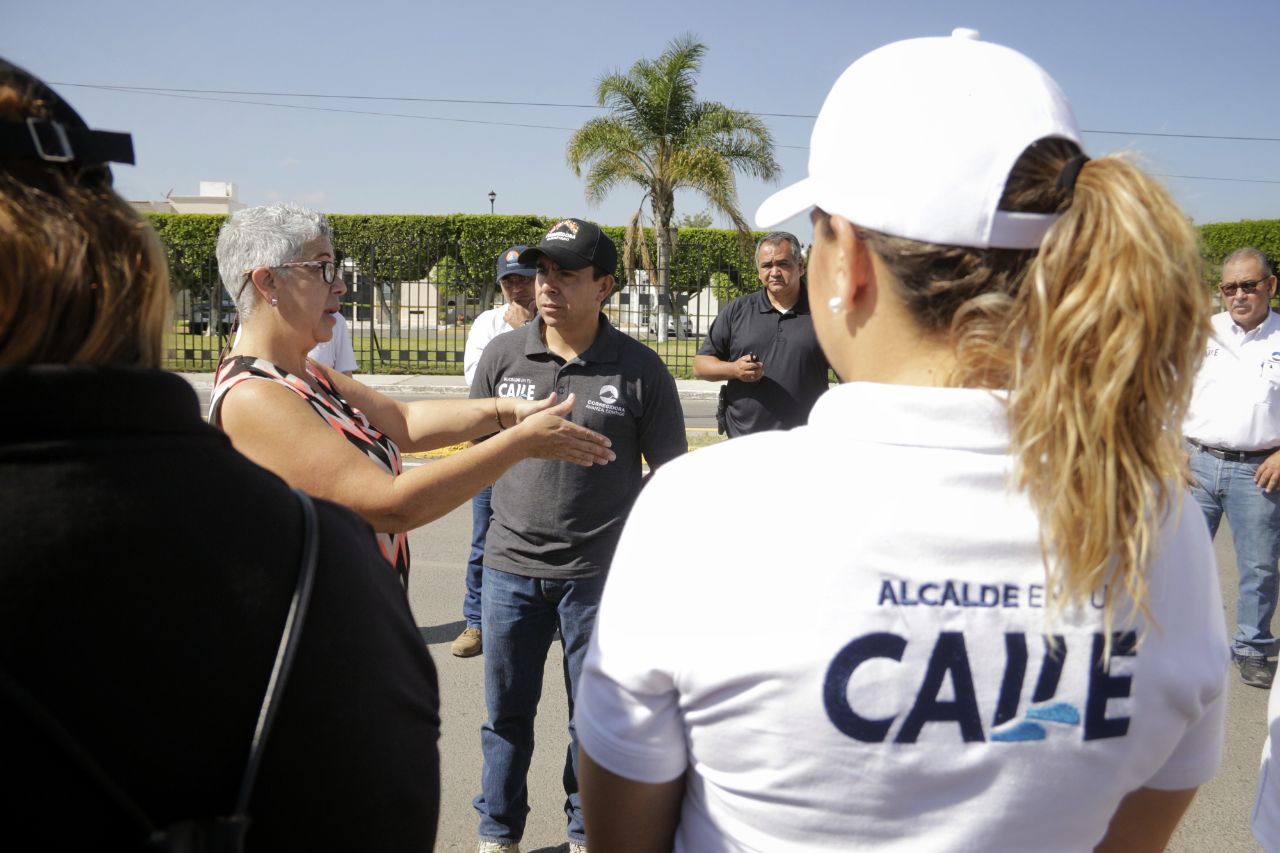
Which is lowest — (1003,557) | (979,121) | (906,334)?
(1003,557)

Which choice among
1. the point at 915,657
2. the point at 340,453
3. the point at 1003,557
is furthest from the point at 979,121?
the point at 340,453

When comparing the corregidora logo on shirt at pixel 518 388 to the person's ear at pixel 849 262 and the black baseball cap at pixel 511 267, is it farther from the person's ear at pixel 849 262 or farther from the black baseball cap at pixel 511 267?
the person's ear at pixel 849 262

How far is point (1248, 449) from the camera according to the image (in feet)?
16.6

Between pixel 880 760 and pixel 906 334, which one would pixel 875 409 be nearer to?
pixel 906 334

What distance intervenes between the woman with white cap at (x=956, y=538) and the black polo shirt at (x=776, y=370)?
4547mm

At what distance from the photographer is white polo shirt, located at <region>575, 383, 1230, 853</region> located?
43.1 inches

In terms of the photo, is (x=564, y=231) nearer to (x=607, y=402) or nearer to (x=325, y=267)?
(x=607, y=402)

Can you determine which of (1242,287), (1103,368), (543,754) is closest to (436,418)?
(543,754)

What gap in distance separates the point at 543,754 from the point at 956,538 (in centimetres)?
328

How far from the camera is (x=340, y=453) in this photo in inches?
89.7

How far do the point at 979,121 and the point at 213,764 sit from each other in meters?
1.11

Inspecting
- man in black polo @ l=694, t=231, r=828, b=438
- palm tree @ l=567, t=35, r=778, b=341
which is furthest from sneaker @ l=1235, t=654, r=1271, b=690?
palm tree @ l=567, t=35, r=778, b=341

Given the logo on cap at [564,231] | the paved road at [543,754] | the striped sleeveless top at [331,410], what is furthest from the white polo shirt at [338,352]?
the striped sleeveless top at [331,410]

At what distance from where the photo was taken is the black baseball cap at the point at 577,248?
3693 mm
